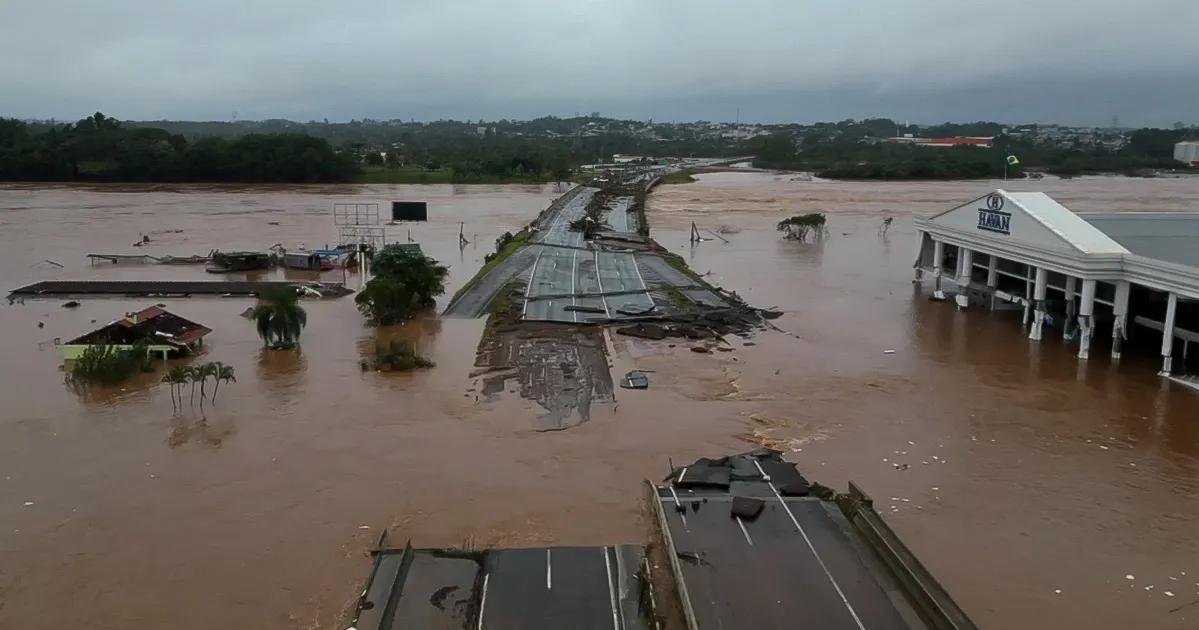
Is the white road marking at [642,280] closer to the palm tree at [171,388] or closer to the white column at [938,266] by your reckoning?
the white column at [938,266]

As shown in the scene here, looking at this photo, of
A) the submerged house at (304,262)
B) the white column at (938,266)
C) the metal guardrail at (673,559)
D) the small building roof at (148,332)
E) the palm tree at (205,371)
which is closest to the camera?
the metal guardrail at (673,559)

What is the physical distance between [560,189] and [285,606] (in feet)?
230

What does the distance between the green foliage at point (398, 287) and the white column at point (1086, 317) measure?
58.6 ft

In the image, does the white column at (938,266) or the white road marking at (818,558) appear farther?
the white column at (938,266)

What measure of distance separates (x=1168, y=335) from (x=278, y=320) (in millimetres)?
20994

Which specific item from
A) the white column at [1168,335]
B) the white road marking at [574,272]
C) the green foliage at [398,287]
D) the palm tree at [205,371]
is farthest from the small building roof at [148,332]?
the white column at [1168,335]

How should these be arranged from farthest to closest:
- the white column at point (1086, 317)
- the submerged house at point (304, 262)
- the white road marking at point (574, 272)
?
the submerged house at point (304, 262) → the white road marking at point (574, 272) → the white column at point (1086, 317)

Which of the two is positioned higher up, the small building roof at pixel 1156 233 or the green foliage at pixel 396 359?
the small building roof at pixel 1156 233

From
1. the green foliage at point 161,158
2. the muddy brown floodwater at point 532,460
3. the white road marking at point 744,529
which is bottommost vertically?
the muddy brown floodwater at point 532,460

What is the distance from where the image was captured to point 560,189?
261 ft

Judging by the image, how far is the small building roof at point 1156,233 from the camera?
2327 centimetres

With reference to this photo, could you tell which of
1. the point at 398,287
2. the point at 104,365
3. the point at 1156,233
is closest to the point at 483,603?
the point at 104,365

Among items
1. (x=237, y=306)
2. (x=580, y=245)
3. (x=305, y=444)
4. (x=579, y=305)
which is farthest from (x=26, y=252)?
(x=305, y=444)

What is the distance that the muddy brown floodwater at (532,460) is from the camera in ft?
38.2
